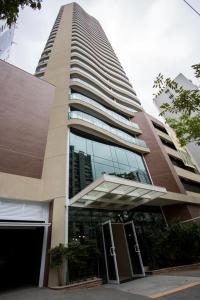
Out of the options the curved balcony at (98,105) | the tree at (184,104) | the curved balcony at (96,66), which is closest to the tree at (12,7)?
the tree at (184,104)

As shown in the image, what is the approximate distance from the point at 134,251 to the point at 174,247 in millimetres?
2632

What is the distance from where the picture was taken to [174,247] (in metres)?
11.2

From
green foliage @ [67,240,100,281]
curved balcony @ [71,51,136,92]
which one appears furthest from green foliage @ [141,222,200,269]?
curved balcony @ [71,51,136,92]

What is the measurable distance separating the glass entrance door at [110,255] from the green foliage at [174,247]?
3.17m

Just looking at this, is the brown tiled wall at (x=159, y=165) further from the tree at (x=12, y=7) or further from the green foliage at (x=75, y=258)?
the tree at (x=12, y=7)

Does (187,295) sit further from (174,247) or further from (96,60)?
(96,60)

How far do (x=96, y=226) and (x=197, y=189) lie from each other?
15311 mm

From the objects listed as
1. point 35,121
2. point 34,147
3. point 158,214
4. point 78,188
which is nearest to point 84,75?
point 35,121

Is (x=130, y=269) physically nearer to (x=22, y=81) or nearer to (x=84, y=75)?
(x=22, y=81)

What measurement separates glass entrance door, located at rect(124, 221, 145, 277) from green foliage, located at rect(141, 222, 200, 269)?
4.58 ft

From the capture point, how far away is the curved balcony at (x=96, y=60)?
27.2 metres

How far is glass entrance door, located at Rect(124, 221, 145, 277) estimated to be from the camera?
9913 mm

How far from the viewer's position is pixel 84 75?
22.0 m

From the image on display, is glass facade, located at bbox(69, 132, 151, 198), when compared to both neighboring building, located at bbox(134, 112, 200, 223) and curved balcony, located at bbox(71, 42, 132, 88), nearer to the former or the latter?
neighboring building, located at bbox(134, 112, 200, 223)
